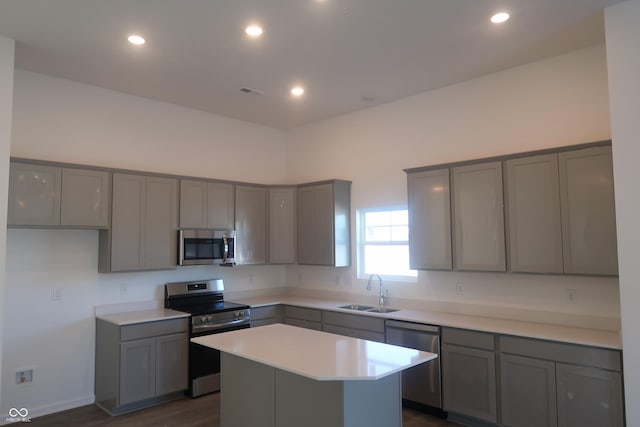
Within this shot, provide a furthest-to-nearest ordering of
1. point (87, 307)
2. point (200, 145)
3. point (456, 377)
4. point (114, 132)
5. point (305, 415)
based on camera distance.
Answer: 1. point (200, 145)
2. point (114, 132)
3. point (87, 307)
4. point (456, 377)
5. point (305, 415)

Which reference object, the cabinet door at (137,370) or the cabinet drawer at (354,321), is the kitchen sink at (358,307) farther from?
the cabinet door at (137,370)

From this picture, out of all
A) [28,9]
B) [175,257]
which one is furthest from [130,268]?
[28,9]

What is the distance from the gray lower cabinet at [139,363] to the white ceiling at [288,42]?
2.47m

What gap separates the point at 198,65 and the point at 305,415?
310cm

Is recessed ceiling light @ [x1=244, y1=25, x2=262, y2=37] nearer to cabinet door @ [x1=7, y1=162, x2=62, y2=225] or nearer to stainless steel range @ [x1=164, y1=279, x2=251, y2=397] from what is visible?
cabinet door @ [x1=7, y1=162, x2=62, y2=225]

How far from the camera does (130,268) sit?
4434mm

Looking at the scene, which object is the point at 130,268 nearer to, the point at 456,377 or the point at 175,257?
the point at 175,257

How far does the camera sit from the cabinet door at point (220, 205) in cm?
512

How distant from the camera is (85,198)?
13.6 feet

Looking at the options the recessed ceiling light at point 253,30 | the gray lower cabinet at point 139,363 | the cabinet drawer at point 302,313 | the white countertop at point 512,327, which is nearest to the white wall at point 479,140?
the white countertop at point 512,327

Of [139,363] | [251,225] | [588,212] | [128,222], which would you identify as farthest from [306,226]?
[588,212]

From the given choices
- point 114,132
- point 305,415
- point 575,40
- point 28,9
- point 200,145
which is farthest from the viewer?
point 200,145

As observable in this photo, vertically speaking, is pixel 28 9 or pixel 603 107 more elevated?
pixel 28 9

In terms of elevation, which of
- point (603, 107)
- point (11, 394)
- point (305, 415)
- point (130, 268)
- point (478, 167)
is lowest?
point (11, 394)
